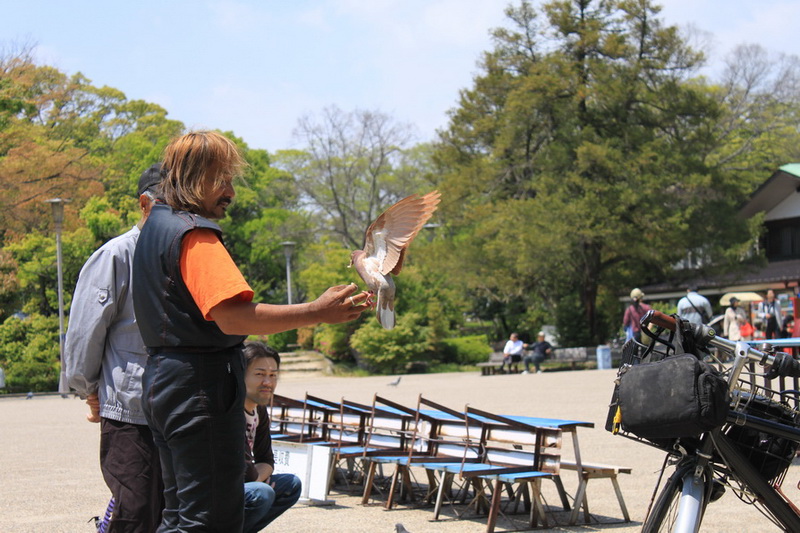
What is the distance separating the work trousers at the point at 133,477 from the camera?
3.67 metres

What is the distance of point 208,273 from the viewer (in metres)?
3.03

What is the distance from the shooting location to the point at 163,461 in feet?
10.6

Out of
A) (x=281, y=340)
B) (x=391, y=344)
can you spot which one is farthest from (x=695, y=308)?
(x=281, y=340)

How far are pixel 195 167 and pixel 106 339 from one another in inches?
42.4

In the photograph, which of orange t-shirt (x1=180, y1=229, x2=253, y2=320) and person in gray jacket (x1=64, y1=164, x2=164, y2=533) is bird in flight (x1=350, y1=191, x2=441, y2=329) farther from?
person in gray jacket (x1=64, y1=164, x2=164, y2=533)

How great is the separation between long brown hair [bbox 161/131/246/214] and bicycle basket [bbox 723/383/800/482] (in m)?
2.24

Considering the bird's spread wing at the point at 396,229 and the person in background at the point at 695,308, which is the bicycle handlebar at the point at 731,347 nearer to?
the bird's spread wing at the point at 396,229

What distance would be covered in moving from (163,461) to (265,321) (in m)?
0.67

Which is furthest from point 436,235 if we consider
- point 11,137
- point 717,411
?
point 717,411

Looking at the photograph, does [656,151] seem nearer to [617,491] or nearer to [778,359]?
[617,491]

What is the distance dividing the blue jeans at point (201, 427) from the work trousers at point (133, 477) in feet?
1.85

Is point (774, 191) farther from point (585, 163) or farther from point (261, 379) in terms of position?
point (261, 379)

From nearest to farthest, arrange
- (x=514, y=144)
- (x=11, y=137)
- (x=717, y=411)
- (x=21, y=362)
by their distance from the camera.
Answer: (x=717, y=411) → (x=21, y=362) → (x=11, y=137) → (x=514, y=144)

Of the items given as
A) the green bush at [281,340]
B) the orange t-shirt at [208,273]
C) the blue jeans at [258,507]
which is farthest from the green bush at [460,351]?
the orange t-shirt at [208,273]
